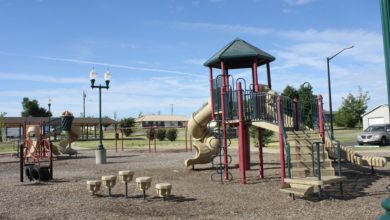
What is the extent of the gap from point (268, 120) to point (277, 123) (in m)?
0.38

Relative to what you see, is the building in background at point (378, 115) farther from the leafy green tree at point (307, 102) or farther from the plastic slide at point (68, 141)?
the leafy green tree at point (307, 102)

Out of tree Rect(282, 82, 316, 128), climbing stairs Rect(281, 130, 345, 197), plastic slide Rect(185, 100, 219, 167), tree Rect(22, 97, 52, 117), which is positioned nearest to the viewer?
climbing stairs Rect(281, 130, 345, 197)

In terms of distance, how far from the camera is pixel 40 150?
15.1 meters

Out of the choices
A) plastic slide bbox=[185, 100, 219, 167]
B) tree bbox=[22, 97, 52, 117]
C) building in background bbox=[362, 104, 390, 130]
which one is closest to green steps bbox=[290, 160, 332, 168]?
plastic slide bbox=[185, 100, 219, 167]

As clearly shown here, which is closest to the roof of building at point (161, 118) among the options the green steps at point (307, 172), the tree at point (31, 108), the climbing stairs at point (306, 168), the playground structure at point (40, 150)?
the tree at point (31, 108)

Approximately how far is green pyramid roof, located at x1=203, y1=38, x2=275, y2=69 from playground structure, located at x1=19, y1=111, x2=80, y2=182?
21.4 ft

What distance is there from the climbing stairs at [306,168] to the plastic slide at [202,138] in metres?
5.50

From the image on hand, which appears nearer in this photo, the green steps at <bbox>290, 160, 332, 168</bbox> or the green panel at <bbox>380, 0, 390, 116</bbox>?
the green panel at <bbox>380, 0, 390, 116</bbox>

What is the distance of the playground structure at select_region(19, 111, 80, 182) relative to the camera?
45.0 ft

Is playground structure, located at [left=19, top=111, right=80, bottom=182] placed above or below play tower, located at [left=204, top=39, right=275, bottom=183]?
below

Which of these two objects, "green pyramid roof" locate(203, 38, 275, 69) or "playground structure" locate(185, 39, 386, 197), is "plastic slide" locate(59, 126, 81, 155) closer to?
"playground structure" locate(185, 39, 386, 197)

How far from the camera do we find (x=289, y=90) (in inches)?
1843

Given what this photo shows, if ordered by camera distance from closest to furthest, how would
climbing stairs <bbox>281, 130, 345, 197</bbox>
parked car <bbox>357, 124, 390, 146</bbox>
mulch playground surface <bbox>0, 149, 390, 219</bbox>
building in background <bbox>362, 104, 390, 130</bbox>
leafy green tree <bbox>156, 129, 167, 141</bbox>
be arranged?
mulch playground surface <bbox>0, 149, 390, 219</bbox> → climbing stairs <bbox>281, 130, 345, 197</bbox> → parked car <bbox>357, 124, 390, 146</bbox> → leafy green tree <bbox>156, 129, 167, 141</bbox> → building in background <bbox>362, 104, 390, 130</bbox>

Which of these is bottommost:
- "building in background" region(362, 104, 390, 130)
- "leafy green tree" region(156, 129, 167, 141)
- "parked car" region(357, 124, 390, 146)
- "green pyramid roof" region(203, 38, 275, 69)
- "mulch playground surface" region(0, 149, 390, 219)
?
"mulch playground surface" region(0, 149, 390, 219)
